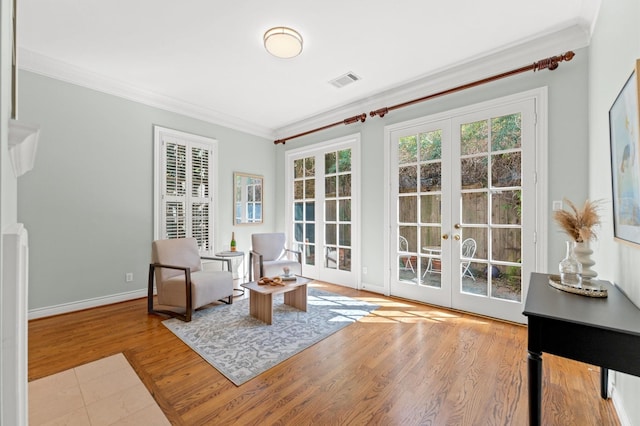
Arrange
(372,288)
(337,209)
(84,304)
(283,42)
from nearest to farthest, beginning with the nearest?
(283,42) < (84,304) < (372,288) < (337,209)

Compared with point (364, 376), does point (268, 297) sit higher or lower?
higher

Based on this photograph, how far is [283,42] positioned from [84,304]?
11.7 ft

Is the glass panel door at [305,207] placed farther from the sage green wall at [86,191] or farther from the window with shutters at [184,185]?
the sage green wall at [86,191]

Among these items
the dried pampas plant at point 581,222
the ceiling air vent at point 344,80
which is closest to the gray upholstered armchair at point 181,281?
the ceiling air vent at point 344,80

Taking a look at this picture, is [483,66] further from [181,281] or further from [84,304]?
[84,304]

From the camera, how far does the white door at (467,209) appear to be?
9.02ft

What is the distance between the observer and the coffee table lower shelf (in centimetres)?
273

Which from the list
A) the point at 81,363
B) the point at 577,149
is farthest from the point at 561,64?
the point at 81,363

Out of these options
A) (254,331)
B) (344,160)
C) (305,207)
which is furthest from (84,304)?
(344,160)

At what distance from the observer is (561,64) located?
99.5 inches

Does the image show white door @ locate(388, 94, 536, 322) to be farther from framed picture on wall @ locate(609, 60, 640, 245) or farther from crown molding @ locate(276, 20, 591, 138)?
framed picture on wall @ locate(609, 60, 640, 245)

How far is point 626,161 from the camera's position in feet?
4.40

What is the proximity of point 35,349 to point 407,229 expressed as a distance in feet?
12.4

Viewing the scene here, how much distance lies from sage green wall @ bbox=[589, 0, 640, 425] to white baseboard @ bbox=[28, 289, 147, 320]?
4484 millimetres
